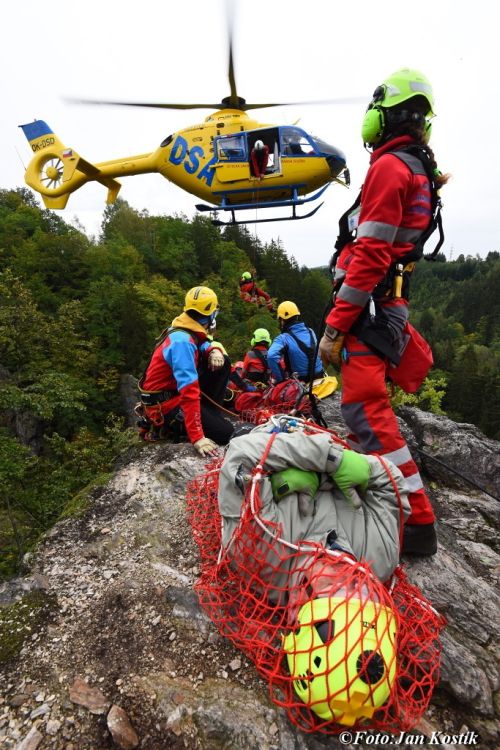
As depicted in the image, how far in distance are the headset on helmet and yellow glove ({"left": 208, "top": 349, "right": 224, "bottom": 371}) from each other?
2808 mm

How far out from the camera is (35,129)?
12.6m

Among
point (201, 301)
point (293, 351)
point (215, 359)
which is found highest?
point (201, 301)

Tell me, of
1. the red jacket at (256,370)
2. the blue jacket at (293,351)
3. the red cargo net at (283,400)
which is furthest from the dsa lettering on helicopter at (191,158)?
the red cargo net at (283,400)

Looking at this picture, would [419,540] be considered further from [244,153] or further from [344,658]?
[244,153]

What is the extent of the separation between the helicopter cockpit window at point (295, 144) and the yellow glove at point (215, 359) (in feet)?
22.5

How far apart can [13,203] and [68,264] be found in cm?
1760

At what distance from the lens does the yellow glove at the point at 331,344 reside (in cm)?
283

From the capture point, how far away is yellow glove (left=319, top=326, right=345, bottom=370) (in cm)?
283

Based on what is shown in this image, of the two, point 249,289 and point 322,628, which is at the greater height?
point 249,289

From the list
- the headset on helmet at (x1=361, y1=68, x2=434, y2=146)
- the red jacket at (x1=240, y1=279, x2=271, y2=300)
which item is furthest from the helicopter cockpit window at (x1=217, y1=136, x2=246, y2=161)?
the red jacket at (x1=240, y1=279, x2=271, y2=300)

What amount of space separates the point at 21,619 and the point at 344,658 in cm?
196

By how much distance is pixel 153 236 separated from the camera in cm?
3884

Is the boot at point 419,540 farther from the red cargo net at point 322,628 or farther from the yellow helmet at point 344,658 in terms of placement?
the yellow helmet at point 344,658

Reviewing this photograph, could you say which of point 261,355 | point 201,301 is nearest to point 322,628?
point 201,301
